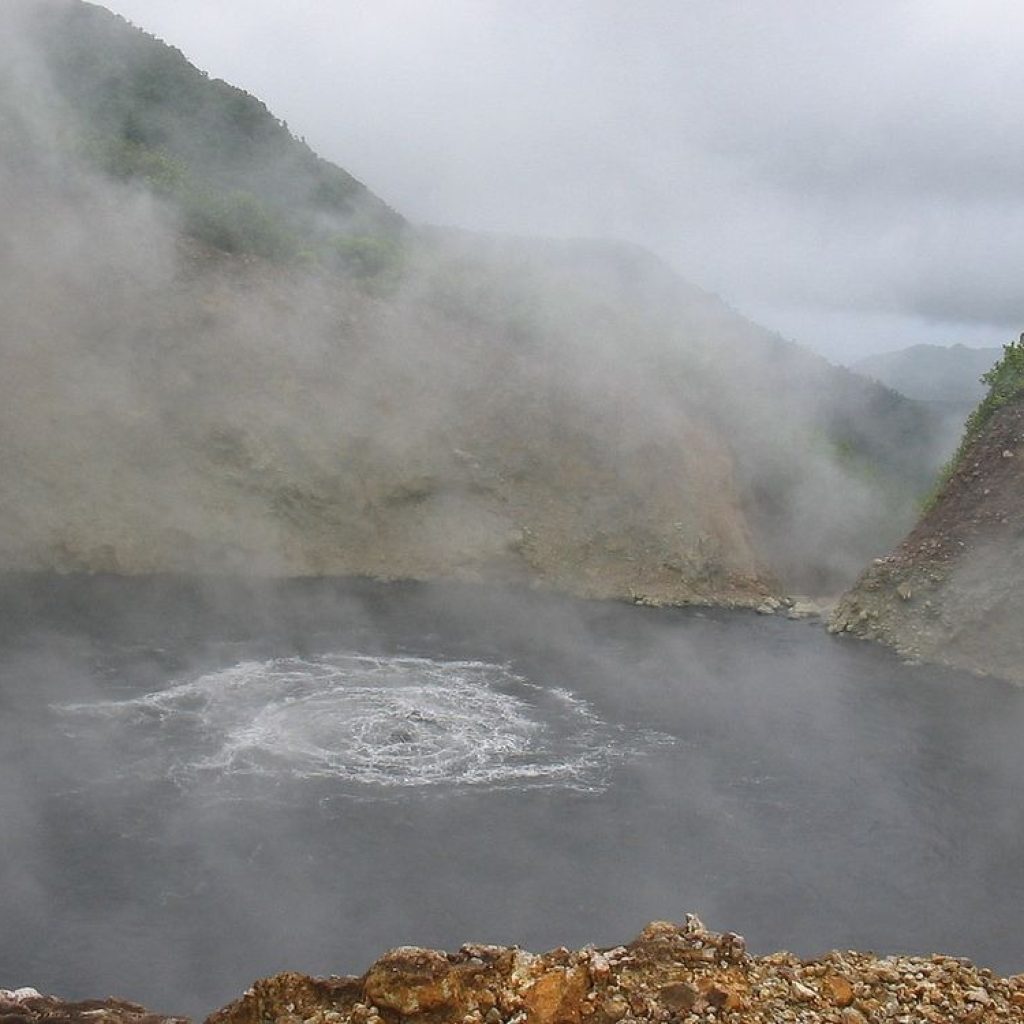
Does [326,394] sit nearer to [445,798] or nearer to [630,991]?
[445,798]

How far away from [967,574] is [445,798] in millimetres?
24852

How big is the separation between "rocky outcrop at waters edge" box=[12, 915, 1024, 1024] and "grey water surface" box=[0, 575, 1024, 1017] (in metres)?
5.57

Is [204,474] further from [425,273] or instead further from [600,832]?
[600,832]

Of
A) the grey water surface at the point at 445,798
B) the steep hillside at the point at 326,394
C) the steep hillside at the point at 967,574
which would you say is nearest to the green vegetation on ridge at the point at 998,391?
the steep hillside at the point at 967,574

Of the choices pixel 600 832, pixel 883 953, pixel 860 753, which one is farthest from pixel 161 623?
pixel 883 953

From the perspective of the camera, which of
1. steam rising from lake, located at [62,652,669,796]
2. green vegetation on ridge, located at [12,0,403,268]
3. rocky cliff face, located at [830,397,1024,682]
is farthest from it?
green vegetation on ridge, located at [12,0,403,268]

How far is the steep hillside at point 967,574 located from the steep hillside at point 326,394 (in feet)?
20.7

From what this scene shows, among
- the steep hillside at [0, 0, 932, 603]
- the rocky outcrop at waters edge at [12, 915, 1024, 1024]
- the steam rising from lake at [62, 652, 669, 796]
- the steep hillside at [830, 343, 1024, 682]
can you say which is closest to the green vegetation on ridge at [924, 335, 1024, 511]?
the steep hillside at [830, 343, 1024, 682]

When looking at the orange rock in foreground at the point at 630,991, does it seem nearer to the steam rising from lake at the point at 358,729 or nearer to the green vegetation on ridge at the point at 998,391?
the steam rising from lake at the point at 358,729

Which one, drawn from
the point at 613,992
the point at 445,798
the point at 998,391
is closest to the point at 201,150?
the point at 998,391

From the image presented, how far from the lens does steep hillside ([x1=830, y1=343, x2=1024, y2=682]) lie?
35844 millimetres

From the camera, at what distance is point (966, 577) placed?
1497 inches

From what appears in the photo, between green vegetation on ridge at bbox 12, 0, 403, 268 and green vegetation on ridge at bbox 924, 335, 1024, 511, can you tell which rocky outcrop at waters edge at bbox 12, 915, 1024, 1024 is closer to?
green vegetation on ridge at bbox 924, 335, 1024, 511

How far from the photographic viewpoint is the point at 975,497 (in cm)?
4034
